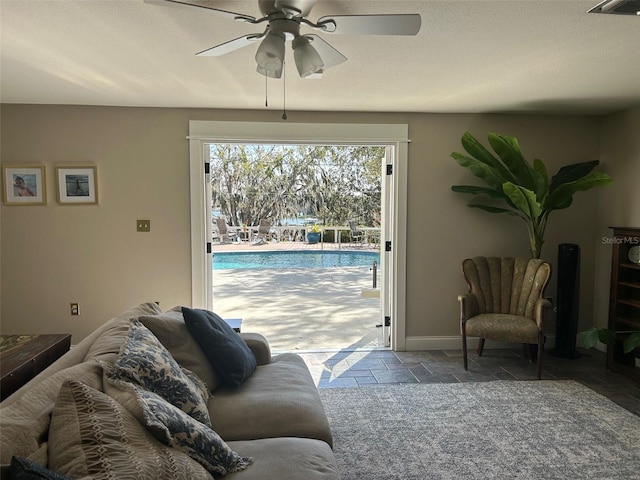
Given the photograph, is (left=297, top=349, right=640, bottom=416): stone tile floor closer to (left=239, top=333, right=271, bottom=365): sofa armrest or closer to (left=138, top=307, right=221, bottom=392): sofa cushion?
(left=239, top=333, right=271, bottom=365): sofa armrest

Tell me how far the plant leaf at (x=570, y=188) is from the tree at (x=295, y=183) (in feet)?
26.2

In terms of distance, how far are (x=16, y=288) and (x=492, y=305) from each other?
14.2 ft

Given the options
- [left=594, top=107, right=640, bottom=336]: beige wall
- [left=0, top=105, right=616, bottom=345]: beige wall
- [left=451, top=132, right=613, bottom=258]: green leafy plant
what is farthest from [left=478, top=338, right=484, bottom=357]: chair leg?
[left=594, top=107, right=640, bottom=336]: beige wall

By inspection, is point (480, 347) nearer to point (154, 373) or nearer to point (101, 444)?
point (154, 373)

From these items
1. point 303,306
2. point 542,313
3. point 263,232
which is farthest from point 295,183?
point 542,313

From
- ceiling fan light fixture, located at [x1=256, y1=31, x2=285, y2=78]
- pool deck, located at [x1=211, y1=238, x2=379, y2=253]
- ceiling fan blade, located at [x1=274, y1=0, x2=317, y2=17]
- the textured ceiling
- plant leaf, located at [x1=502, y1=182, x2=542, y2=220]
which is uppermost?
the textured ceiling

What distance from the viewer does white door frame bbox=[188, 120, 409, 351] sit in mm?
3996

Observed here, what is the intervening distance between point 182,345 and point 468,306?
262 cm

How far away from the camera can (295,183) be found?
12.5m

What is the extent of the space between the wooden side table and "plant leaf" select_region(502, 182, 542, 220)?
3.37 meters

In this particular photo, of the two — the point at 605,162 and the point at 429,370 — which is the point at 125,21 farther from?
the point at 605,162

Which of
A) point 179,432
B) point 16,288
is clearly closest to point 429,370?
point 179,432

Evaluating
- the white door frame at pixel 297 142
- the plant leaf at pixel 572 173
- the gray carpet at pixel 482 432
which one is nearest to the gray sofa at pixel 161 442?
the gray carpet at pixel 482 432

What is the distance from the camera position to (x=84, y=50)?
2564 millimetres
